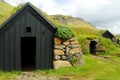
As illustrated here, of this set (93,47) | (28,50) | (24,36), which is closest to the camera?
(24,36)

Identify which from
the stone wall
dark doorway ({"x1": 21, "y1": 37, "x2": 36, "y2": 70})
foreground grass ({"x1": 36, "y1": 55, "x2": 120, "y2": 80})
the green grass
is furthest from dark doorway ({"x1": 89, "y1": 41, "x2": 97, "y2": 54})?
the green grass

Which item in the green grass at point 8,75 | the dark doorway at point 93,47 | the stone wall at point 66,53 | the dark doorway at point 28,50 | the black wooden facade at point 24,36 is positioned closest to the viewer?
the green grass at point 8,75

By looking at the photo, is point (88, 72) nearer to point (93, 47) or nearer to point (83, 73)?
point (83, 73)

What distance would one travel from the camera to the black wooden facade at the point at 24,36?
73.4 ft

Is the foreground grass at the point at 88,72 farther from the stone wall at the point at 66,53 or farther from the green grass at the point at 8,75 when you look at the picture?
the green grass at the point at 8,75

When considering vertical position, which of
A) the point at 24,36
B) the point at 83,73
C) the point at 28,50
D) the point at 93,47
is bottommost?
the point at 83,73

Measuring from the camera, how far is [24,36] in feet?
73.9

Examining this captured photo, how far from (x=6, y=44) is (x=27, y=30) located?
6.55 feet

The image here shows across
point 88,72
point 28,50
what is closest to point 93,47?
point 28,50

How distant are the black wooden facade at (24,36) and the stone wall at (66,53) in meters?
0.41

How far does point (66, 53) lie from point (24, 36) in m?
3.74

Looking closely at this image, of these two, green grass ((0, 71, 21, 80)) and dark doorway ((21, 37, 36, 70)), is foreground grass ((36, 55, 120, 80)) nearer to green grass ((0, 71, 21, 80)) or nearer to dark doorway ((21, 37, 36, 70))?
green grass ((0, 71, 21, 80))

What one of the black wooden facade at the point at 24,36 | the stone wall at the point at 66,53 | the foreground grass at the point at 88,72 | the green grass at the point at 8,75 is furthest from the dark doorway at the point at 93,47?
the green grass at the point at 8,75

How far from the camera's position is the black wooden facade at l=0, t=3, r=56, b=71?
22.4 metres
